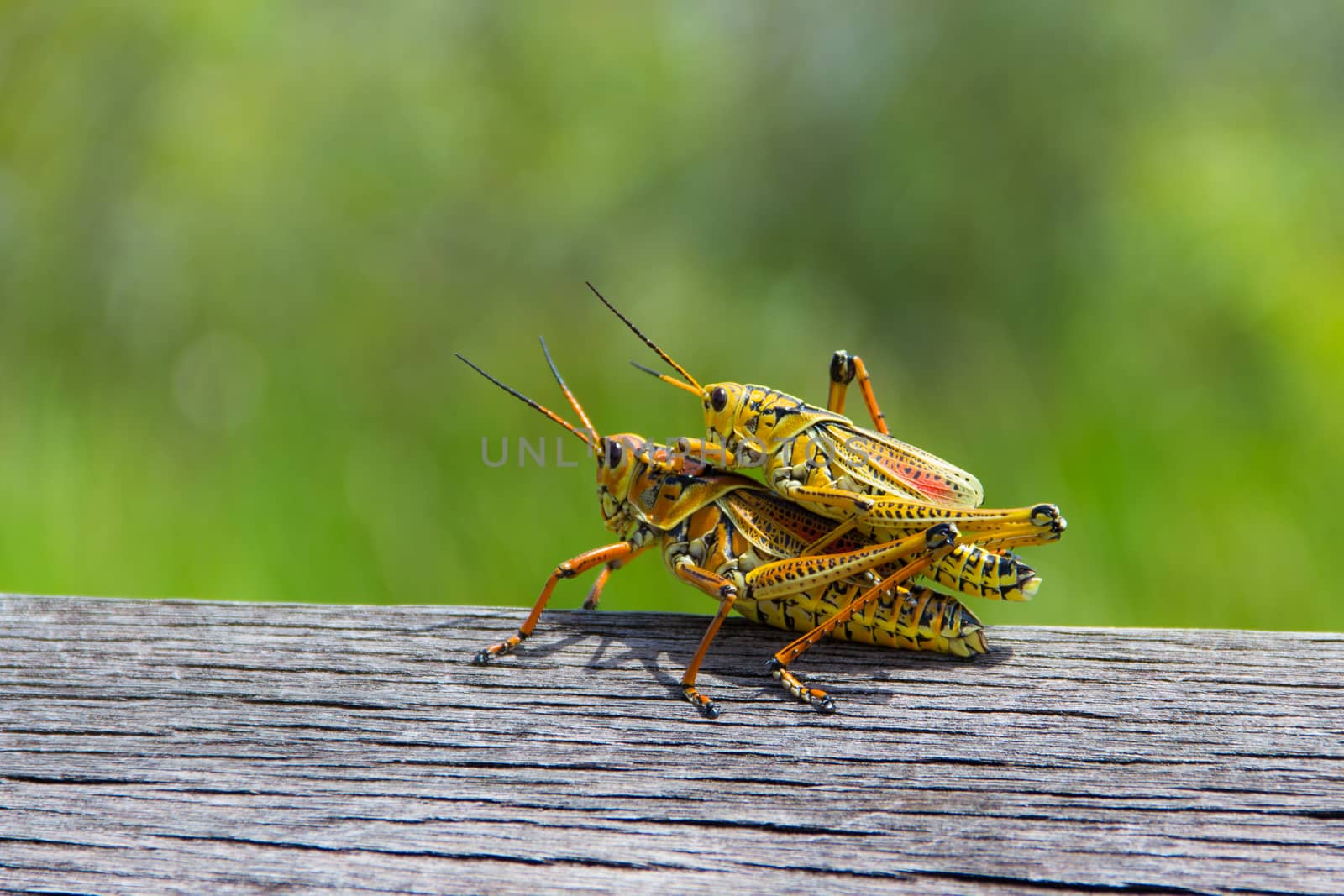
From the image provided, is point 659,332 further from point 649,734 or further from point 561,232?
point 649,734

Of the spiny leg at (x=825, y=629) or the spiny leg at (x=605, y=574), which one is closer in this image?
the spiny leg at (x=825, y=629)

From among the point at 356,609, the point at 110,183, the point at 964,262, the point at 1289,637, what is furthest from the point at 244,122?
the point at 1289,637

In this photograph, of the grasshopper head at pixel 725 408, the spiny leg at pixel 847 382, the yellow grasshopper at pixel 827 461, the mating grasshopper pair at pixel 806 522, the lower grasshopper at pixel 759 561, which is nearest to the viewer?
the lower grasshopper at pixel 759 561

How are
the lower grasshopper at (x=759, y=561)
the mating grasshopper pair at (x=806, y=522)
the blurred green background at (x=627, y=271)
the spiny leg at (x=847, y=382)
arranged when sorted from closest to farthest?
1. the lower grasshopper at (x=759, y=561)
2. the mating grasshopper pair at (x=806, y=522)
3. the spiny leg at (x=847, y=382)
4. the blurred green background at (x=627, y=271)

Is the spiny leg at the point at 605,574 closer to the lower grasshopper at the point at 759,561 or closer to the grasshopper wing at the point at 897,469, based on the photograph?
the lower grasshopper at the point at 759,561

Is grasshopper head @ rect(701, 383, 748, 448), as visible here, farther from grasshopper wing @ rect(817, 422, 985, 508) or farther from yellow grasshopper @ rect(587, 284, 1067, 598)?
grasshopper wing @ rect(817, 422, 985, 508)

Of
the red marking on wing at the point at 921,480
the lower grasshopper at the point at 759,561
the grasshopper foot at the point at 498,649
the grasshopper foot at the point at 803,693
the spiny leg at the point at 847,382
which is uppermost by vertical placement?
the spiny leg at the point at 847,382

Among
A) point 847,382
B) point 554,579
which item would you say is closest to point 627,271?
point 847,382

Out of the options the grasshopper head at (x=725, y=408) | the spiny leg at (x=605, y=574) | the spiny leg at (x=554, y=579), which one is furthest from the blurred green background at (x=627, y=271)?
the grasshopper head at (x=725, y=408)
